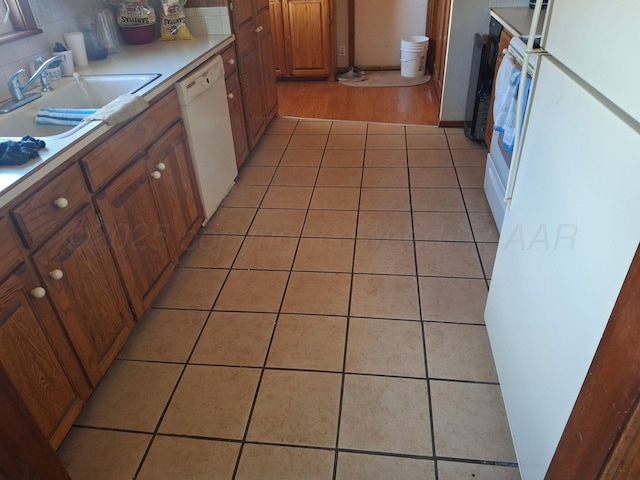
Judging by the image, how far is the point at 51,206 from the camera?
4.24 feet

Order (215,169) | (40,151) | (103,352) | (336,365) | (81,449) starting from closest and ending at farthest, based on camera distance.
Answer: (40,151), (81,449), (103,352), (336,365), (215,169)

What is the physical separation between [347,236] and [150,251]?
995mm

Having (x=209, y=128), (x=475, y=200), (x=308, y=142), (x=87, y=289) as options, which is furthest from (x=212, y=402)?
(x=308, y=142)

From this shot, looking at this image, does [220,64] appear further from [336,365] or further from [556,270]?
[556,270]

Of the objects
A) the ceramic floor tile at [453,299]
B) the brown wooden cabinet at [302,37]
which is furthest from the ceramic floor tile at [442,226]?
the brown wooden cabinet at [302,37]

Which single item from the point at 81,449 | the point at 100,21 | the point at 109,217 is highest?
the point at 100,21

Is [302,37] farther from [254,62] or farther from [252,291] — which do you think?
[252,291]

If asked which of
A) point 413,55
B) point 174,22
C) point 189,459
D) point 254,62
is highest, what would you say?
point 174,22

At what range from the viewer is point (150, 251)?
73.2 inches

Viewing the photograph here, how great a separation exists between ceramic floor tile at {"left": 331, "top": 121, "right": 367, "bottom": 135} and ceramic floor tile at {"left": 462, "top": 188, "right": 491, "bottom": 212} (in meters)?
1.21

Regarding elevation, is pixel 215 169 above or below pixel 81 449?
above

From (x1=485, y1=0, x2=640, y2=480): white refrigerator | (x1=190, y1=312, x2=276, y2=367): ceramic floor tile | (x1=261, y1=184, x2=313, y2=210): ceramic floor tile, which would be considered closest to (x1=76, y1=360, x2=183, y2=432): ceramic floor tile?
(x1=190, y1=312, x2=276, y2=367): ceramic floor tile

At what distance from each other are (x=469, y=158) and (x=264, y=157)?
1433mm

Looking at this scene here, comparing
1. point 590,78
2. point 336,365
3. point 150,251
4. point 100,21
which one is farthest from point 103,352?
point 100,21
